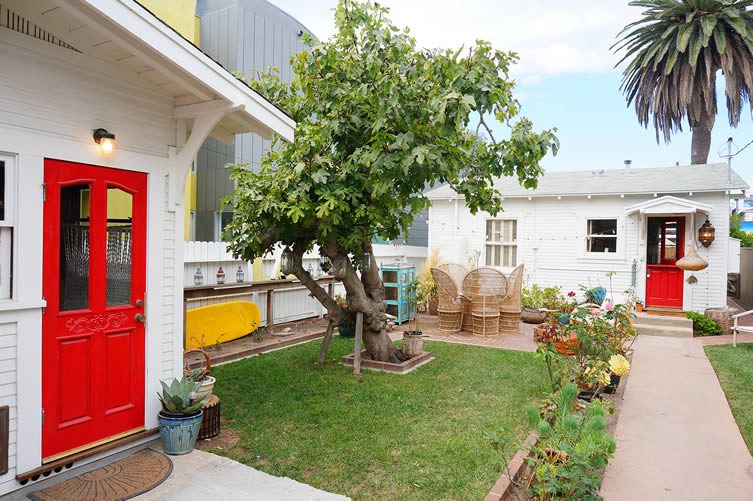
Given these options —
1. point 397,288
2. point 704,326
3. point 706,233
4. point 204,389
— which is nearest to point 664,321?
point 704,326

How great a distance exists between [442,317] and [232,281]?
4166 millimetres

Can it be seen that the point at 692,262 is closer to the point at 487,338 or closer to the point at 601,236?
the point at 601,236

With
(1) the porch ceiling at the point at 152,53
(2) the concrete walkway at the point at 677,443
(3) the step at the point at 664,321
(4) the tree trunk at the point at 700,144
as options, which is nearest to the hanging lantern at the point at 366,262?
(1) the porch ceiling at the point at 152,53

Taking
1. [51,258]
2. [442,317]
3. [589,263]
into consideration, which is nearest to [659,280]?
[589,263]

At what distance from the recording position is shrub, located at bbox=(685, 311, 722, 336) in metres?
9.95

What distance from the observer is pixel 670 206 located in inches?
415

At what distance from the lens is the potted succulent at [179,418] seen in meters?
3.71

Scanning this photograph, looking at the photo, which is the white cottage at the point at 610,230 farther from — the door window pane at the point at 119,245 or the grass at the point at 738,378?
the door window pane at the point at 119,245

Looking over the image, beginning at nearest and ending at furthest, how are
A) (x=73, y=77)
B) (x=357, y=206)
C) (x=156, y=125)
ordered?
(x=73, y=77)
(x=156, y=125)
(x=357, y=206)

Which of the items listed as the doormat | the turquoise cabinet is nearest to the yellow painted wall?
the turquoise cabinet

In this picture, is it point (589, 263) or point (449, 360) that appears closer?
point (449, 360)

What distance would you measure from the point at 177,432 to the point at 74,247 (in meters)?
1.62

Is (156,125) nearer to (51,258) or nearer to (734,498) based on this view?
(51,258)

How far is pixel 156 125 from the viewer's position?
396 centimetres
